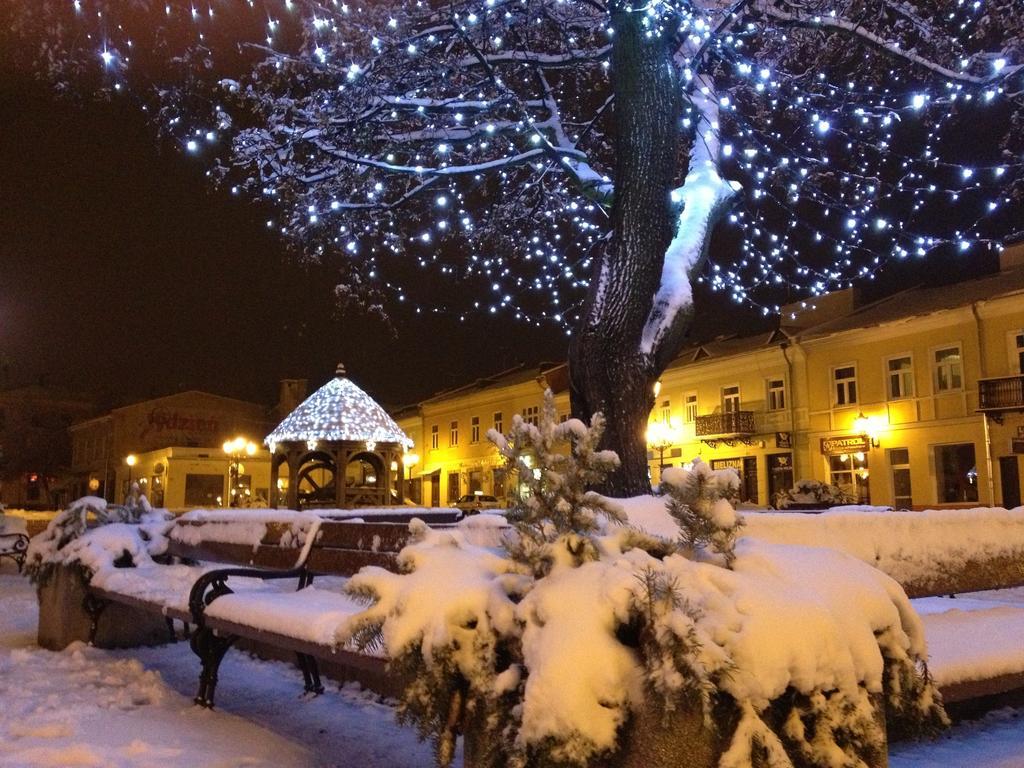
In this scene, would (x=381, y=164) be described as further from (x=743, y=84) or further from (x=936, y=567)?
(x=936, y=567)

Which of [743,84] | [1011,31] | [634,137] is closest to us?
[634,137]

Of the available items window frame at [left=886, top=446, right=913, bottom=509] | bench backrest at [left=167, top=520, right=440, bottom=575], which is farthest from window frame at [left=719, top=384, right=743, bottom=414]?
bench backrest at [left=167, top=520, right=440, bottom=575]

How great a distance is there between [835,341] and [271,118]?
25273 mm

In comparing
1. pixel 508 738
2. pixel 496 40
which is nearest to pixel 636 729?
pixel 508 738

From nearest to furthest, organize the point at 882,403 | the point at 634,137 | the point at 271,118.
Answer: the point at 634,137 < the point at 271,118 < the point at 882,403

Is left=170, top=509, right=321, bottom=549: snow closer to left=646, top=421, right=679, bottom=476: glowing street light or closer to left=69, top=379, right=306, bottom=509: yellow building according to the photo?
left=646, top=421, right=679, bottom=476: glowing street light

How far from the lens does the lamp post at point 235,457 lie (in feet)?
99.1

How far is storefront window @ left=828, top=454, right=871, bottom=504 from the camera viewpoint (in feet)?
96.2

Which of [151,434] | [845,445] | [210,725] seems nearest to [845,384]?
[845,445]

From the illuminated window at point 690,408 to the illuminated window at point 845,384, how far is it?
6.27 metres

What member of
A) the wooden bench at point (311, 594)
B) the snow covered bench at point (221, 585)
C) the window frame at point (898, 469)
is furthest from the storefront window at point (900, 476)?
the snow covered bench at point (221, 585)

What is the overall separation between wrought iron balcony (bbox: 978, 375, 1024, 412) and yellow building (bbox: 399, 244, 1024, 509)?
3cm

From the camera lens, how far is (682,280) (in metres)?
7.54

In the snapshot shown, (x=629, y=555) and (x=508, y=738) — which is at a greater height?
(x=629, y=555)
